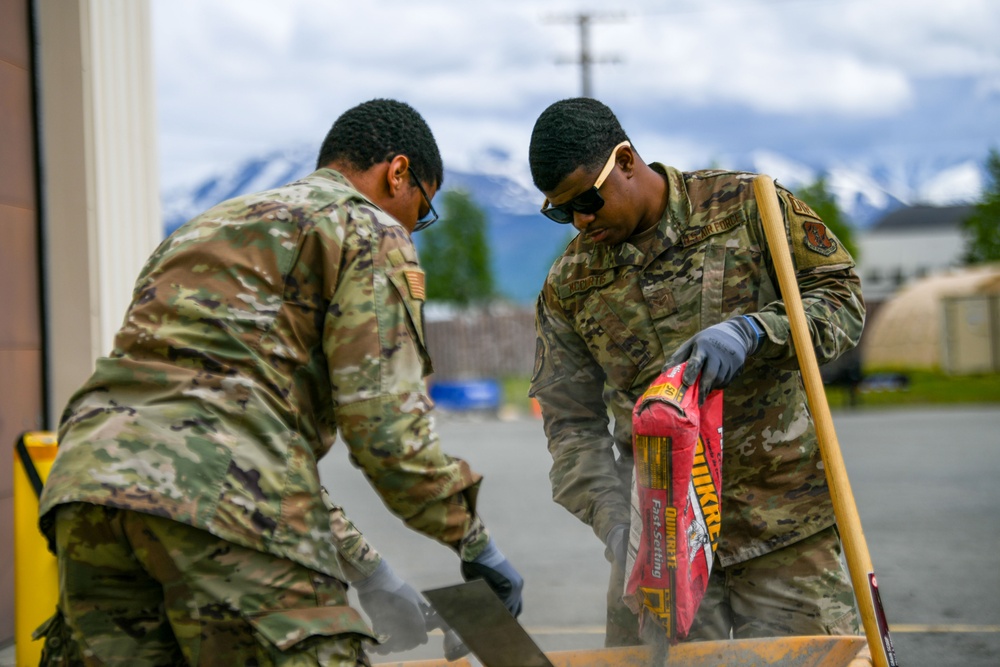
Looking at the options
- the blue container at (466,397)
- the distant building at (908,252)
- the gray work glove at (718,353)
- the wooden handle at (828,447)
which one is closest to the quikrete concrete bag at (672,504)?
the gray work glove at (718,353)

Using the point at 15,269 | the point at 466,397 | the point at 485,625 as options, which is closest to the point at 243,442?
the point at 485,625

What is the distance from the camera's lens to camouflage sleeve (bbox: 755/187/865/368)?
2654 millimetres

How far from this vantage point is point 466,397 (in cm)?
1861

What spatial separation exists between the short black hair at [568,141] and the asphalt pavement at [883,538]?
2809 mm

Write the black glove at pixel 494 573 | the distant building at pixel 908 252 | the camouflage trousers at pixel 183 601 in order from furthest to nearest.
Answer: the distant building at pixel 908 252
the black glove at pixel 494 573
the camouflage trousers at pixel 183 601

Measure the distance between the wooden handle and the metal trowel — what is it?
78cm

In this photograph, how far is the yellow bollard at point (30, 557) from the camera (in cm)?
377

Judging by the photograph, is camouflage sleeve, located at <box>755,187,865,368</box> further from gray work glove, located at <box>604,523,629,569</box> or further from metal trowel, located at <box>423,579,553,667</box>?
metal trowel, located at <box>423,579,553,667</box>

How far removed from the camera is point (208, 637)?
1981 millimetres

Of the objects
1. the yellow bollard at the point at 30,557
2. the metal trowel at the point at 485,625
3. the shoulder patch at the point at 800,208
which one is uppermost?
the shoulder patch at the point at 800,208

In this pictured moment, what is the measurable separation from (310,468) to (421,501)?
224 millimetres

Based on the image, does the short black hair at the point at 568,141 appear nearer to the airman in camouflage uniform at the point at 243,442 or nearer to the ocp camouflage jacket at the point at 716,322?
the ocp camouflage jacket at the point at 716,322

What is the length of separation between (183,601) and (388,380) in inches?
21.5

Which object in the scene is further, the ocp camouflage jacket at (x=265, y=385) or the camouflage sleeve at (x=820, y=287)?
the camouflage sleeve at (x=820, y=287)
